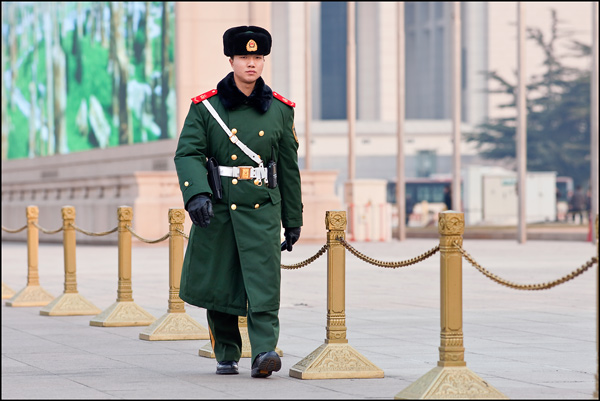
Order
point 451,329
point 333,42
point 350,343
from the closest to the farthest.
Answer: point 451,329 < point 350,343 < point 333,42

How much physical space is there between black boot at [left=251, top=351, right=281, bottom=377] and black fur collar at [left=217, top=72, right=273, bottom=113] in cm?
145

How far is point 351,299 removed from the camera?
1447cm

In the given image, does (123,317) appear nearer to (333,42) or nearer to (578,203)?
(578,203)

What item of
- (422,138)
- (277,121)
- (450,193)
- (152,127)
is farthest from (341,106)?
(277,121)

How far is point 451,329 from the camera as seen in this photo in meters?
7.01

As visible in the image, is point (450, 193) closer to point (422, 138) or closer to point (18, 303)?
point (18, 303)

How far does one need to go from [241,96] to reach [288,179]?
22.8 inches

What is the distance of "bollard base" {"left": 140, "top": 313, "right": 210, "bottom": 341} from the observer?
10.5 m

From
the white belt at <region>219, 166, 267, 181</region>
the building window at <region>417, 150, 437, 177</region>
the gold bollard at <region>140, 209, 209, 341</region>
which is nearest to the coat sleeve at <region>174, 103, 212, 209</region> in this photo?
the white belt at <region>219, 166, 267, 181</region>

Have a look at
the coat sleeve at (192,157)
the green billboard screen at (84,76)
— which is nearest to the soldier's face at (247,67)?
the coat sleeve at (192,157)

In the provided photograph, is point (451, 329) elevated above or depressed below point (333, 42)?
below

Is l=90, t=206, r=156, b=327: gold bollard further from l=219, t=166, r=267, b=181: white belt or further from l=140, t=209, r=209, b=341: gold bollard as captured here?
l=219, t=166, r=267, b=181: white belt

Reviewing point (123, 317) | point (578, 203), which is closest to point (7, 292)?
point (123, 317)

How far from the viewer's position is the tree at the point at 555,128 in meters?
67.4
